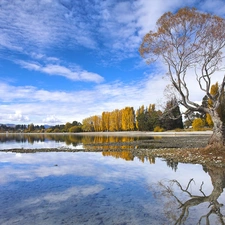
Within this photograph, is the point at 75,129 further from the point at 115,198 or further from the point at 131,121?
the point at 115,198

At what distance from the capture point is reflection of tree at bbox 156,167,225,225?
5410 mm

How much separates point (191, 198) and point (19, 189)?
6.01 m

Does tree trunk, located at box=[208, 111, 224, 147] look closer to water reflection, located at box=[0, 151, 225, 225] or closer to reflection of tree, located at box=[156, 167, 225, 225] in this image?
water reflection, located at box=[0, 151, 225, 225]

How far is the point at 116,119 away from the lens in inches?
4082

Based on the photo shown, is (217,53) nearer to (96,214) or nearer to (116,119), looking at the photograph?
(96,214)

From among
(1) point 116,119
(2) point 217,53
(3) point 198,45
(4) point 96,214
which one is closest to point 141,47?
(3) point 198,45

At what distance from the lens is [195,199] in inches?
270

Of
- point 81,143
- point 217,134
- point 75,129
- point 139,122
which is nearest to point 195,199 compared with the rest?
point 217,134

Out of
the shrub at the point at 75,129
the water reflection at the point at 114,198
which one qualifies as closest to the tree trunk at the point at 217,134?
the water reflection at the point at 114,198

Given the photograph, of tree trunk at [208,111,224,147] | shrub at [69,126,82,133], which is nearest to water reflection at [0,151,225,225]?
tree trunk at [208,111,224,147]

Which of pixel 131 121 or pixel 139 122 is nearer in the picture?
pixel 139 122

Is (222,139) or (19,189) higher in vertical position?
(222,139)

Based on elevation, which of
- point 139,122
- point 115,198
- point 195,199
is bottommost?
point 195,199

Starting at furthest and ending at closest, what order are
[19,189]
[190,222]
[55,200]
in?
[19,189] → [55,200] → [190,222]
